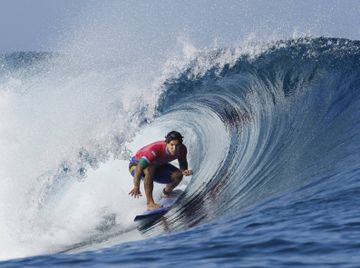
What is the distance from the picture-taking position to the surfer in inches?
385

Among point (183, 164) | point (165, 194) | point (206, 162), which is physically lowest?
point (165, 194)

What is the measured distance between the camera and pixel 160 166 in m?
10.2

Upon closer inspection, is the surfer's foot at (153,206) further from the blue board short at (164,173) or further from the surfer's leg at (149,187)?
the blue board short at (164,173)

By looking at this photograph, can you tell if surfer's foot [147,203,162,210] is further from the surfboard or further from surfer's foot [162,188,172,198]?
surfer's foot [162,188,172,198]

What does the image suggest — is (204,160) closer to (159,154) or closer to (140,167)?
(159,154)

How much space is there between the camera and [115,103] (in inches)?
541

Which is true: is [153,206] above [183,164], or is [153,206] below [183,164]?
below

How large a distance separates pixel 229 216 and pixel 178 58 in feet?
25.3

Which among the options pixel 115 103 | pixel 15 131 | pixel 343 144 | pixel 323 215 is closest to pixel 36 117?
pixel 15 131

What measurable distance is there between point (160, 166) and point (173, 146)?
1.49 feet

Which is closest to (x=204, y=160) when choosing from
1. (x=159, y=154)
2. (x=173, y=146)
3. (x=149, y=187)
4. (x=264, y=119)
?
(x=264, y=119)

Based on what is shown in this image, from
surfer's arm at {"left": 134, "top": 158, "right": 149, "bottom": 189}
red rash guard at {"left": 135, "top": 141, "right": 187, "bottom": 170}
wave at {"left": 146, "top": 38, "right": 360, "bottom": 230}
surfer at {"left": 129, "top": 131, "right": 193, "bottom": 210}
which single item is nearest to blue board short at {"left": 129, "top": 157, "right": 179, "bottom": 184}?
surfer at {"left": 129, "top": 131, "right": 193, "bottom": 210}

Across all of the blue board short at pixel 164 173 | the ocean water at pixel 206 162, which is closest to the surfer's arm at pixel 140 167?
the blue board short at pixel 164 173

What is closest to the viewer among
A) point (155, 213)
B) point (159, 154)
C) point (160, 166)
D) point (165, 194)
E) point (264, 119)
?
point (155, 213)
